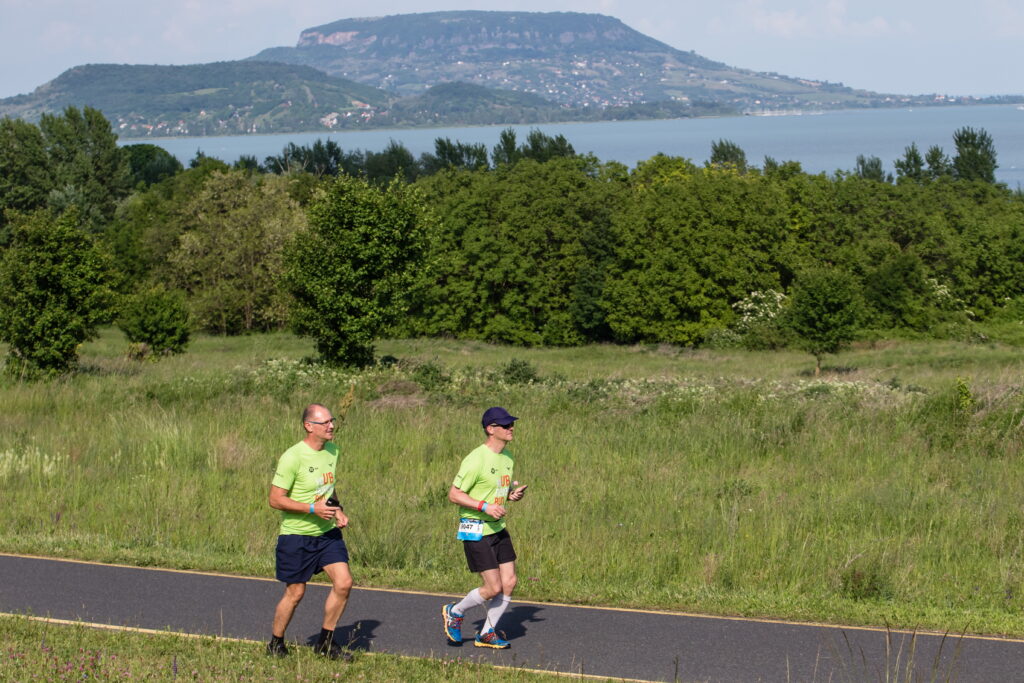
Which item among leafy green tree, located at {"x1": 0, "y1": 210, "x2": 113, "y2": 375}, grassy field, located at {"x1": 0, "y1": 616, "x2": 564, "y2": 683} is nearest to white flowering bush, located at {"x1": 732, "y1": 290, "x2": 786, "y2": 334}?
leafy green tree, located at {"x1": 0, "y1": 210, "x2": 113, "y2": 375}

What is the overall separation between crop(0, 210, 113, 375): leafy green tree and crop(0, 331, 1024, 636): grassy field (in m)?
4.54

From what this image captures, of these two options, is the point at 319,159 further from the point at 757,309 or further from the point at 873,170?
the point at 757,309

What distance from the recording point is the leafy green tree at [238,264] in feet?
235

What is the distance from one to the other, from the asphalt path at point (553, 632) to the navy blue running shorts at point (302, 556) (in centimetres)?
87

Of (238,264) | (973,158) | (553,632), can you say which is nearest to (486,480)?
(553,632)

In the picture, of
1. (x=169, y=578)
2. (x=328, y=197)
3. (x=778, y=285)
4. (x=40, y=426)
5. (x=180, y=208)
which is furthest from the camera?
(x=180, y=208)

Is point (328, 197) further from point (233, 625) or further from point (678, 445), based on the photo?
point (233, 625)

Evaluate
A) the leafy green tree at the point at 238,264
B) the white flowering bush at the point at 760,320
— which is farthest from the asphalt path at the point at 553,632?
the leafy green tree at the point at 238,264

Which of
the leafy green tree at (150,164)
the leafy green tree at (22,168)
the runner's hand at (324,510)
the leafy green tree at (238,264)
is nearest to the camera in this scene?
the runner's hand at (324,510)

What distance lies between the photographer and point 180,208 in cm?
8450

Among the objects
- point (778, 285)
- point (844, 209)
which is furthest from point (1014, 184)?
point (778, 285)

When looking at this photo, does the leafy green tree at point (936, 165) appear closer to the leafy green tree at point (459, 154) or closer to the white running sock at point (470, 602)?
the leafy green tree at point (459, 154)

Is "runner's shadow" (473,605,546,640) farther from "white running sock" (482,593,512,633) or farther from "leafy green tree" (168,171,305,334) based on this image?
"leafy green tree" (168,171,305,334)

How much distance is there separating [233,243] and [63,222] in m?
47.1
